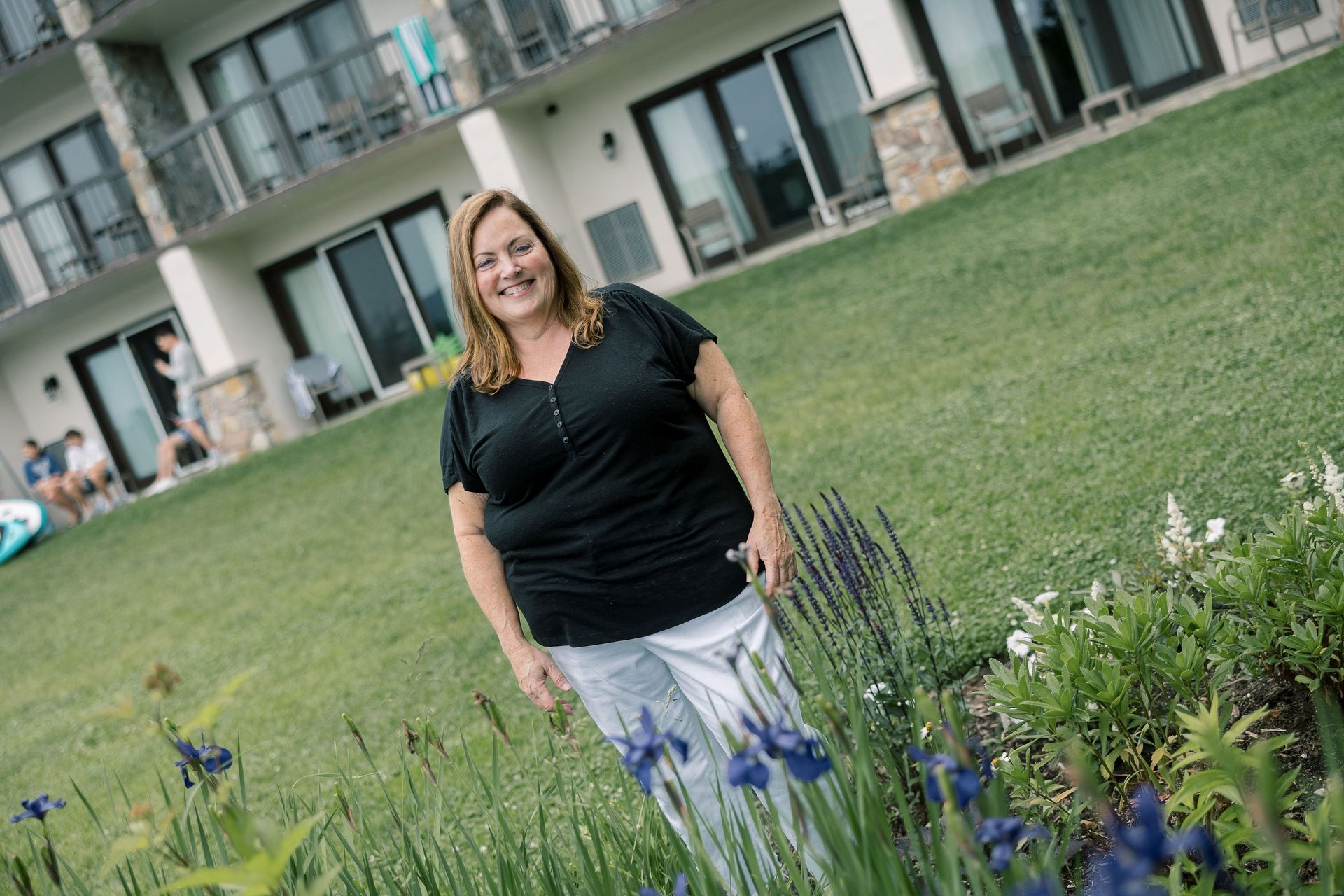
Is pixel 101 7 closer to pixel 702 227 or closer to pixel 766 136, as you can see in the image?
pixel 702 227

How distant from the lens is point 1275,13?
39.0 ft

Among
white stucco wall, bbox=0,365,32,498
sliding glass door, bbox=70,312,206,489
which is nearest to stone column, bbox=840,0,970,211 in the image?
sliding glass door, bbox=70,312,206,489

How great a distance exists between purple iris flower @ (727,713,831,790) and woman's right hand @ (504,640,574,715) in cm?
117

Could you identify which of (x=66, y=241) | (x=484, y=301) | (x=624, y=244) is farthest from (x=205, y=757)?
(x=66, y=241)

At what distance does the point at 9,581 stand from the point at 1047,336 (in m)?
10.8

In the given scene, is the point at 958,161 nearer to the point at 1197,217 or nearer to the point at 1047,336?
the point at 1197,217

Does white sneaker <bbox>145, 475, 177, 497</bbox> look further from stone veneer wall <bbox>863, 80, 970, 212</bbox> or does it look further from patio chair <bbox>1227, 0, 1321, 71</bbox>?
patio chair <bbox>1227, 0, 1321, 71</bbox>

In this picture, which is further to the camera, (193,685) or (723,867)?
(193,685)

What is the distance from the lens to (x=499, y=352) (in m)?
2.40

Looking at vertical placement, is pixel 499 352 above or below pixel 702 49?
below

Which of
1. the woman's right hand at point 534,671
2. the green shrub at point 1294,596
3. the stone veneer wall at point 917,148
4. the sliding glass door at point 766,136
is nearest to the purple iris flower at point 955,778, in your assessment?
the green shrub at point 1294,596

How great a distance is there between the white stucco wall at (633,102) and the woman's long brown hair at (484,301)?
38.7ft

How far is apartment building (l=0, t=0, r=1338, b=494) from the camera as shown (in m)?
13.0

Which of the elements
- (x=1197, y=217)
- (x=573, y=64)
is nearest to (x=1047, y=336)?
(x=1197, y=217)
